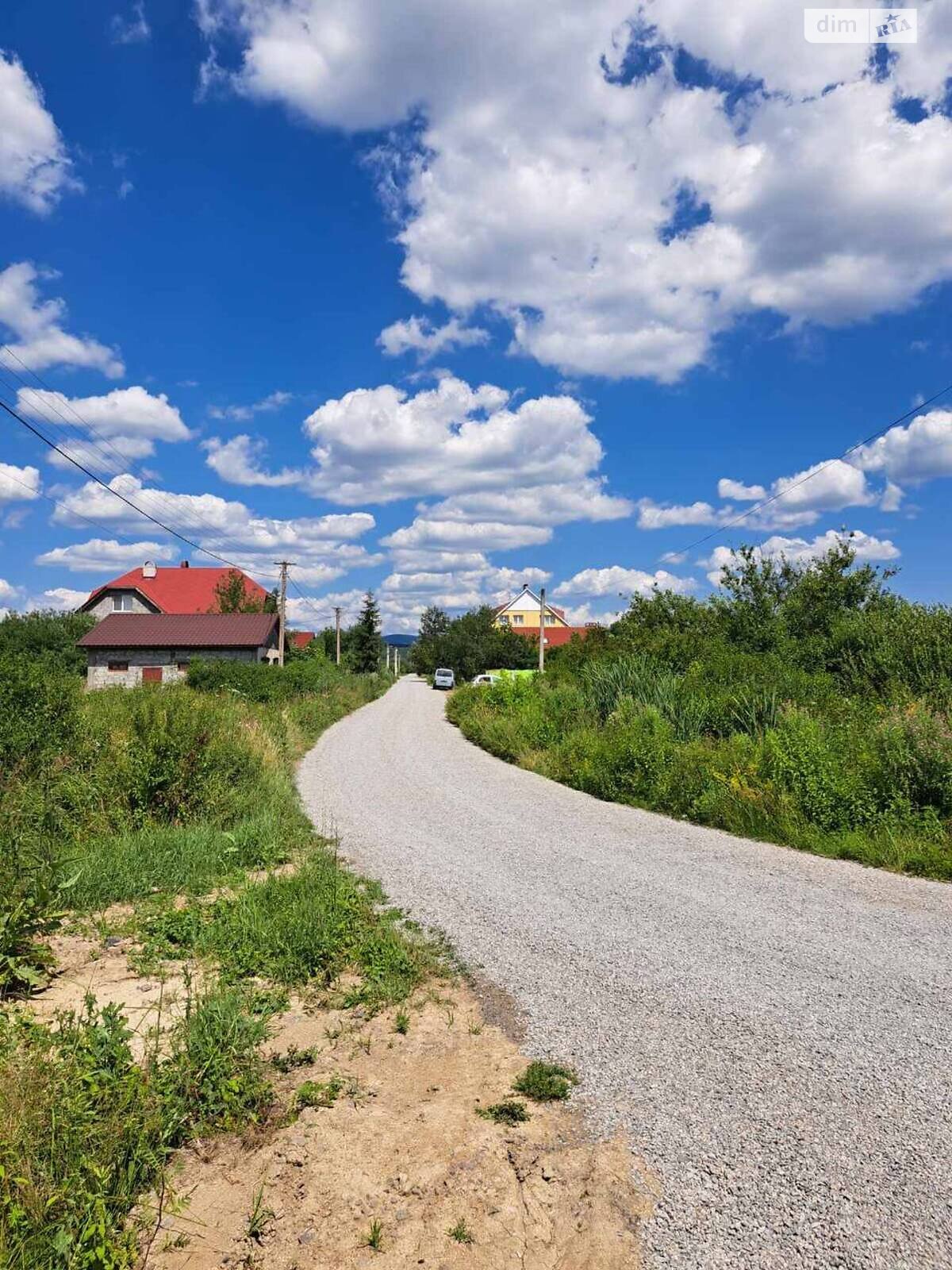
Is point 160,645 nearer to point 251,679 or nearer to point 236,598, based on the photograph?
point 236,598

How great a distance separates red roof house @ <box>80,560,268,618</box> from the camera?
55.7 meters

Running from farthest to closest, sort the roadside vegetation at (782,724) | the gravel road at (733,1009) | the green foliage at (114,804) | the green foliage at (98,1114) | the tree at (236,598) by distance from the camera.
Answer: the tree at (236,598), the roadside vegetation at (782,724), the green foliage at (114,804), the gravel road at (733,1009), the green foliage at (98,1114)

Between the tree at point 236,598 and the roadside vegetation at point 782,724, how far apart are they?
104 ft

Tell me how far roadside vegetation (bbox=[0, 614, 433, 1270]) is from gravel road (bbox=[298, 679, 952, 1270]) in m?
1.15

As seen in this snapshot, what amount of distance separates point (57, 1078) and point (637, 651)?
67.1ft

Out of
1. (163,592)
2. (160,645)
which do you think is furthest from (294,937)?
(163,592)

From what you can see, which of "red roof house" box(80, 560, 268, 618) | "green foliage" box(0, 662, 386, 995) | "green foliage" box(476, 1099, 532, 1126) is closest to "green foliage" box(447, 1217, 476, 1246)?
"green foliage" box(476, 1099, 532, 1126)

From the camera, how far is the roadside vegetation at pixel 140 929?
288cm

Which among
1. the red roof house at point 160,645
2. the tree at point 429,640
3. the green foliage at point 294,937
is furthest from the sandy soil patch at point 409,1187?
the tree at point 429,640

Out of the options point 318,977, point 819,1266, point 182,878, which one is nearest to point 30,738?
point 182,878

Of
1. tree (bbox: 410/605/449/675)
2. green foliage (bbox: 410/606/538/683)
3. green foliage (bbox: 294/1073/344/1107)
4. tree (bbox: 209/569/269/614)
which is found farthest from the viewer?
tree (bbox: 410/605/449/675)

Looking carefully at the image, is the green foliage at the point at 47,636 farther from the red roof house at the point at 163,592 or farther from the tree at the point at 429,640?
the tree at the point at 429,640

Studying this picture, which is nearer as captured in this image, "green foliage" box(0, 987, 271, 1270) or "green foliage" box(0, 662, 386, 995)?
"green foliage" box(0, 987, 271, 1270)

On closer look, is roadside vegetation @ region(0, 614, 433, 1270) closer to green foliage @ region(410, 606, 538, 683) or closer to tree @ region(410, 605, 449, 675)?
green foliage @ region(410, 606, 538, 683)
